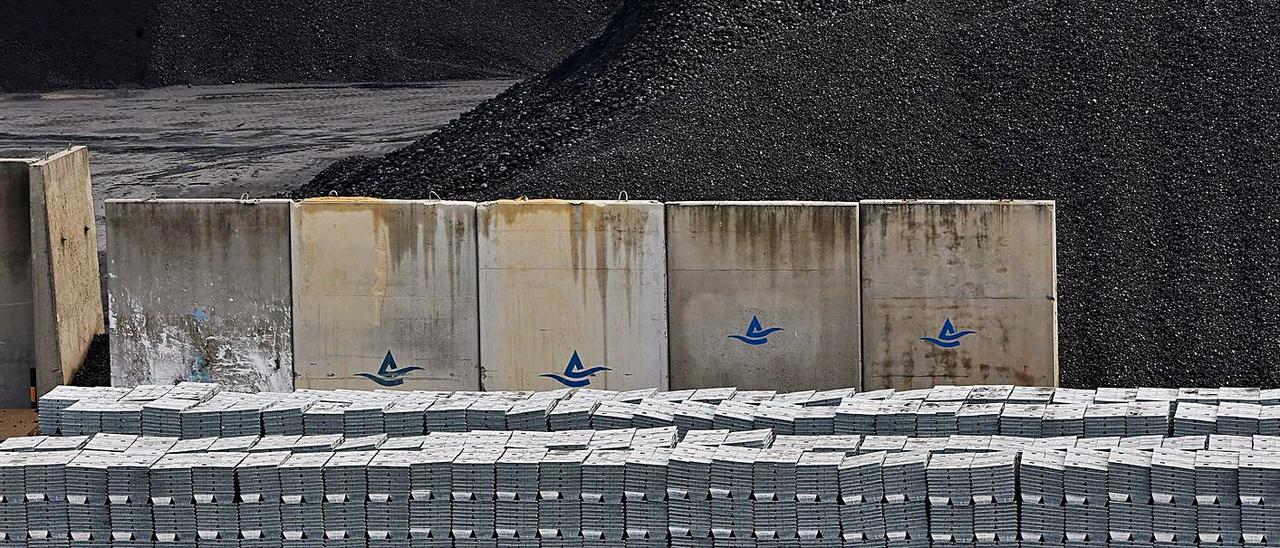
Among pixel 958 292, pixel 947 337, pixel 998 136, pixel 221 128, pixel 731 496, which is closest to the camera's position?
pixel 731 496

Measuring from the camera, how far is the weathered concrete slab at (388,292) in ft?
60.2

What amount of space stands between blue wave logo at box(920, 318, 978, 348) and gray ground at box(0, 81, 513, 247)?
1471cm

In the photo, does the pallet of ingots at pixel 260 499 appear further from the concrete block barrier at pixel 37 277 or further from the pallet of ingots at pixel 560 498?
the concrete block barrier at pixel 37 277

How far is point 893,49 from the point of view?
75.4 ft

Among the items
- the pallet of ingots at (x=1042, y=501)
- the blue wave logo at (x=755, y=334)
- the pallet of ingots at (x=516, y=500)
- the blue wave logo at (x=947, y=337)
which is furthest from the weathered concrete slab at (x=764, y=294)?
the pallet of ingots at (x=1042, y=501)

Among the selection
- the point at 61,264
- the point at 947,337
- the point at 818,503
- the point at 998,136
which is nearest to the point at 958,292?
the point at 947,337

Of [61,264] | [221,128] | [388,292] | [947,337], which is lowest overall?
[947,337]

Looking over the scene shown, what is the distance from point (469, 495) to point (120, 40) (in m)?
32.0

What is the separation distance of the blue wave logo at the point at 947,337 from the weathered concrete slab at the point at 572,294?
2712 millimetres

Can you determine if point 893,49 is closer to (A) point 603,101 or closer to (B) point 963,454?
(A) point 603,101

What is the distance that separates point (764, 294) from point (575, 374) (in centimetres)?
209

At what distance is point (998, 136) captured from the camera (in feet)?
70.8

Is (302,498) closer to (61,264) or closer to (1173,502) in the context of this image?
(1173,502)

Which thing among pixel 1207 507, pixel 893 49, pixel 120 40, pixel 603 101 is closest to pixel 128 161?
pixel 120 40
